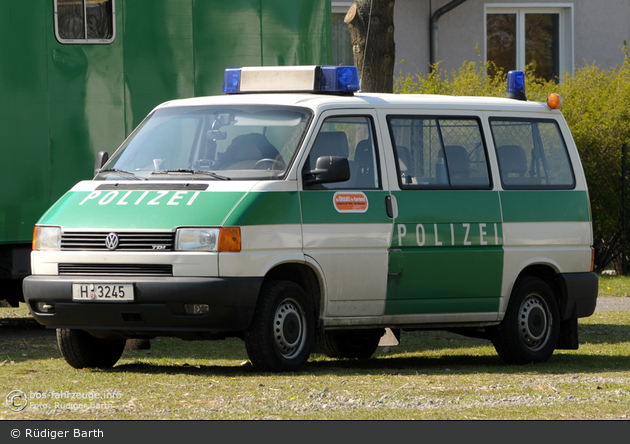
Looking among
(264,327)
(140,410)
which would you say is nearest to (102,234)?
(264,327)

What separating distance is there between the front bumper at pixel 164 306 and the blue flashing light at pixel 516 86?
3.42 m

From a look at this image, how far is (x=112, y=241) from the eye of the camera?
7930 millimetres

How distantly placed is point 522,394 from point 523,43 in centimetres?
1748

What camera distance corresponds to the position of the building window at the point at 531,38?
77.9ft

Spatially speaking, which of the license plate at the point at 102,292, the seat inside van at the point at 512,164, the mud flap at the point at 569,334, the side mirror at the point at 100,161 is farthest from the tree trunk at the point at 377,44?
the license plate at the point at 102,292

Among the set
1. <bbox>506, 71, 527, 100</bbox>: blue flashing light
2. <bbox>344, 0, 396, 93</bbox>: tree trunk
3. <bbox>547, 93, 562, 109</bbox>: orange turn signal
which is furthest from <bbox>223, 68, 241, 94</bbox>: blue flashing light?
<bbox>344, 0, 396, 93</bbox>: tree trunk

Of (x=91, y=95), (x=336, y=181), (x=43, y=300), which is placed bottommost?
(x=43, y=300)

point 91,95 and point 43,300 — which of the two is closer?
point 43,300

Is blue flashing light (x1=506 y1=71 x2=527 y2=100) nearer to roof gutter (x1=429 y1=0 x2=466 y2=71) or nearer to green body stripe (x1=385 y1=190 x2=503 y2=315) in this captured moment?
green body stripe (x1=385 y1=190 x2=503 y2=315)

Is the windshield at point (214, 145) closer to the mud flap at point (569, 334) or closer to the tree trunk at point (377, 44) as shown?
the mud flap at point (569, 334)

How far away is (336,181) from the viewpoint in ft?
26.8

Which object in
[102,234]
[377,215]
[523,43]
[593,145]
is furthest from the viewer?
[523,43]

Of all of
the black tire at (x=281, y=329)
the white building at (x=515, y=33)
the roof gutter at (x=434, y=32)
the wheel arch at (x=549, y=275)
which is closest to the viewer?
the black tire at (x=281, y=329)

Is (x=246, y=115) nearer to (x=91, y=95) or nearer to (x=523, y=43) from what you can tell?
(x=91, y=95)
